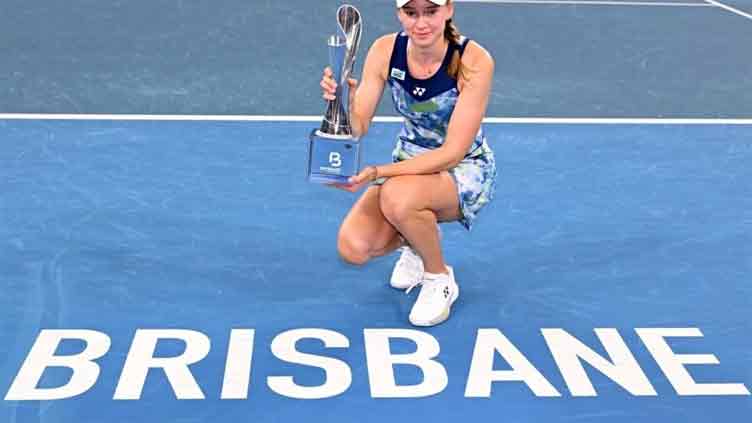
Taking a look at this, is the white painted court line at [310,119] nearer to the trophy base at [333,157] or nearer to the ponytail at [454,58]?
the ponytail at [454,58]

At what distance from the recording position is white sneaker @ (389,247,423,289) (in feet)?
18.0

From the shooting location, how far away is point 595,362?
478 centimetres

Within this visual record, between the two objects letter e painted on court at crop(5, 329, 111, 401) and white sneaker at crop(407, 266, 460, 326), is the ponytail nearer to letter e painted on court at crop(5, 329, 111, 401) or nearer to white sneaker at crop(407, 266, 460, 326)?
white sneaker at crop(407, 266, 460, 326)

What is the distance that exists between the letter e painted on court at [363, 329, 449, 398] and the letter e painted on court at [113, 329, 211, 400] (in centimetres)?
63

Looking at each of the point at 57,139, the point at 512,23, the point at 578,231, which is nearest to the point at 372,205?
the point at 578,231

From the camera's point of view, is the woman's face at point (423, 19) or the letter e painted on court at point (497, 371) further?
the woman's face at point (423, 19)

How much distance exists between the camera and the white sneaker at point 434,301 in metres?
5.09

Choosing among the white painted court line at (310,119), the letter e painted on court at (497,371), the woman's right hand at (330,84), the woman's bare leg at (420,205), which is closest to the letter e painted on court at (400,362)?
the letter e painted on court at (497,371)

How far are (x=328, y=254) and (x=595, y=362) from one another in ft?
5.06

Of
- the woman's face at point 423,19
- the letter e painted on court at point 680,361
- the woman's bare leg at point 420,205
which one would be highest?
the woman's face at point 423,19

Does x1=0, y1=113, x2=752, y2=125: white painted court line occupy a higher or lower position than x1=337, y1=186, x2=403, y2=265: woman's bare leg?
lower

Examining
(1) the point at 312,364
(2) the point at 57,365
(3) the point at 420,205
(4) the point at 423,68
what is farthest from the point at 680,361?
(2) the point at 57,365

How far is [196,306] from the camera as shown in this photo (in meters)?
5.23

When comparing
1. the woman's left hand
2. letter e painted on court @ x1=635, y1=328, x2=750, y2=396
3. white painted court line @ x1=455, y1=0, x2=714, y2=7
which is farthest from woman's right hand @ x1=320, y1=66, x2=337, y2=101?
white painted court line @ x1=455, y1=0, x2=714, y2=7
